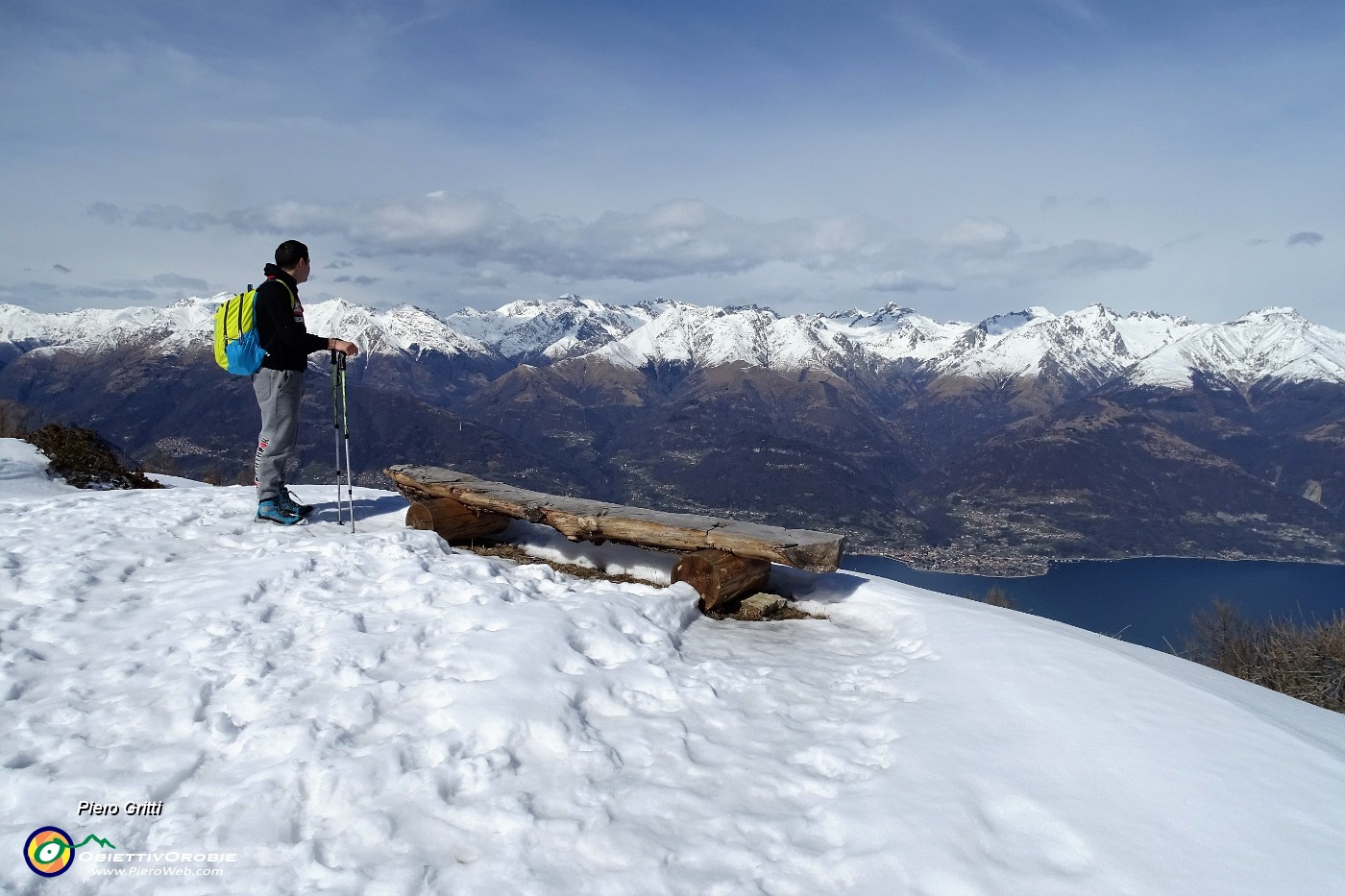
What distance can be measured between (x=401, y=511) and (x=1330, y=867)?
470 inches

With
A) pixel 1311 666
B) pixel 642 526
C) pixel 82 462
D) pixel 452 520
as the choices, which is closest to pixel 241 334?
pixel 452 520

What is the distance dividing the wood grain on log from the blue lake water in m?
111

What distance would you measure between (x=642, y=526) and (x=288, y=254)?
6337 millimetres

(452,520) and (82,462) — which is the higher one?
(452,520)

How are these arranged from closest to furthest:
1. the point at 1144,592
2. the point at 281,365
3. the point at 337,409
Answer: the point at 281,365, the point at 337,409, the point at 1144,592

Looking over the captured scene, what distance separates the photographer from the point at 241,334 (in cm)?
966

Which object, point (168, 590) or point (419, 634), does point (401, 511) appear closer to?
point (168, 590)

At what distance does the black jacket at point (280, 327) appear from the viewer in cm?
961

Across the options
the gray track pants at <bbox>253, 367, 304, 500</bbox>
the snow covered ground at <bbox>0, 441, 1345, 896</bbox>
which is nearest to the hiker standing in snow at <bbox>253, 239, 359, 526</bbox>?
the gray track pants at <bbox>253, 367, 304, 500</bbox>

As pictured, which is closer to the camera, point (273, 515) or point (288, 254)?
point (288, 254)

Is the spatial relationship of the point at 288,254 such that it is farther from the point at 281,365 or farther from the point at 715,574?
the point at 715,574

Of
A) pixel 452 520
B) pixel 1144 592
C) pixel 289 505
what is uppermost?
pixel 452 520

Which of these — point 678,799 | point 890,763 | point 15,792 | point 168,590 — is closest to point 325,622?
point 168,590

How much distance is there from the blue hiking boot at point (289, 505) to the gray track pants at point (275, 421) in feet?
0.47
